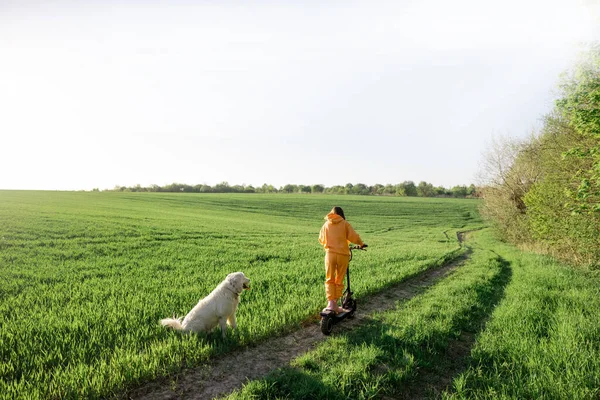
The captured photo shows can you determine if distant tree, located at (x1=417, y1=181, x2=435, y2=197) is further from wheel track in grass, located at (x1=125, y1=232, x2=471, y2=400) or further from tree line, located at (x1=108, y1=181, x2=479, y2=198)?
wheel track in grass, located at (x1=125, y1=232, x2=471, y2=400)

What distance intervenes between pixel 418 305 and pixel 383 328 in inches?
92.5

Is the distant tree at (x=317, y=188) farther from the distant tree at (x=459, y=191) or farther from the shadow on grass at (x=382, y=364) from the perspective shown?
the shadow on grass at (x=382, y=364)

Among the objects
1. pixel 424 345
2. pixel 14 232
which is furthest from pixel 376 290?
pixel 14 232

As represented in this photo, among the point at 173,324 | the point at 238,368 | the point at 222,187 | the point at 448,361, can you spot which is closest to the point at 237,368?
the point at 238,368

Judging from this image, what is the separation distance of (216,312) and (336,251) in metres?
2.75

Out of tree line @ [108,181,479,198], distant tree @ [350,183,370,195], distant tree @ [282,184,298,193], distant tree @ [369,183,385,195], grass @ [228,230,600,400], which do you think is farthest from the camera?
distant tree @ [282,184,298,193]

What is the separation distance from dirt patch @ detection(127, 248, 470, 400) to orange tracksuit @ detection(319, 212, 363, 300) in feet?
3.12

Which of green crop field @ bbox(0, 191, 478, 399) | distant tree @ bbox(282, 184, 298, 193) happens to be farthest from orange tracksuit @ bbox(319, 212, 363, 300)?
distant tree @ bbox(282, 184, 298, 193)

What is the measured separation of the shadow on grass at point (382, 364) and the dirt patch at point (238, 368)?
36 cm

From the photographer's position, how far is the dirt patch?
4.63m

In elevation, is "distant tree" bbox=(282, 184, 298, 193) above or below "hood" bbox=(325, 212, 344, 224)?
above

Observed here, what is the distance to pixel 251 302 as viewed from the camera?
8570mm

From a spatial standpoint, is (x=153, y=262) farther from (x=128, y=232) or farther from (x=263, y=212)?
(x=263, y=212)

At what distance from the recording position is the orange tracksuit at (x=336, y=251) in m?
7.04
